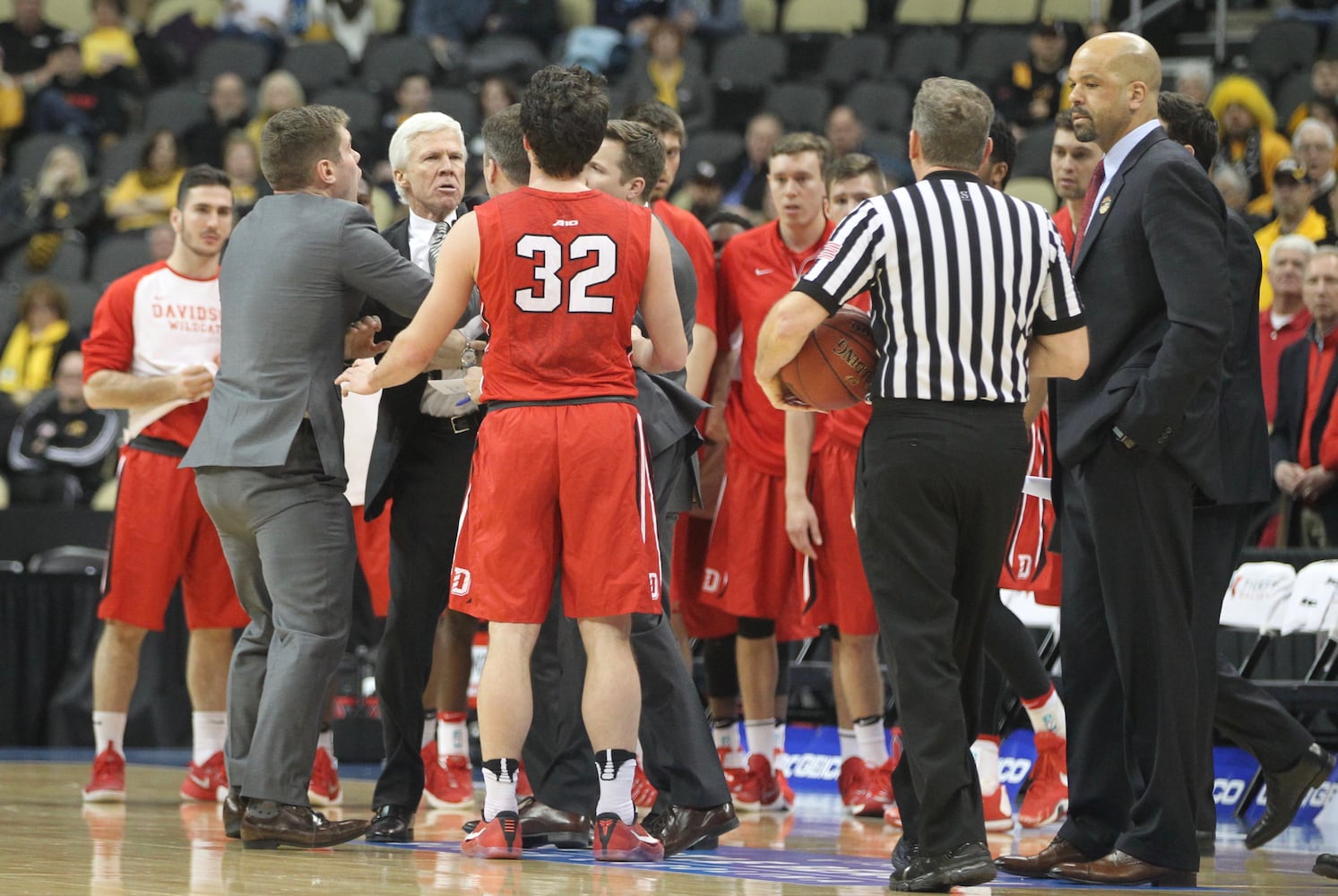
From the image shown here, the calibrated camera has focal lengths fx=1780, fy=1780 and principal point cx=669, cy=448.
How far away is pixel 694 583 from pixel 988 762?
136 cm

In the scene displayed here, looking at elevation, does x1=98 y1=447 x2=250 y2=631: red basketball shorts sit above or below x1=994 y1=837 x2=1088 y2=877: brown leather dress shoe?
above

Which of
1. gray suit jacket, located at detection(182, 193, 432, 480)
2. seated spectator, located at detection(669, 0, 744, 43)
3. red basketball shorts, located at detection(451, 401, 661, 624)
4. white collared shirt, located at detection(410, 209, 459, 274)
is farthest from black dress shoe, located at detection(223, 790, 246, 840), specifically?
seated spectator, located at detection(669, 0, 744, 43)

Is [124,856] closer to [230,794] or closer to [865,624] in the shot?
[230,794]

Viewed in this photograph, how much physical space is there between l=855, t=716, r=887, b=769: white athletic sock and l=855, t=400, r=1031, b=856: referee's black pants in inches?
88.1

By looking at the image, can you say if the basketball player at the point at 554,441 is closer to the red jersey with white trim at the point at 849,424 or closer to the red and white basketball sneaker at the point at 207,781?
the red jersey with white trim at the point at 849,424

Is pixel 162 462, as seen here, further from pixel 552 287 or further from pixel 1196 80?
pixel 1196 80

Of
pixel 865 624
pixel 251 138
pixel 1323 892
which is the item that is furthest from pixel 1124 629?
pixel 251 138

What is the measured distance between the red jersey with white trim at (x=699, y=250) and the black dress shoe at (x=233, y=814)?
2.36m

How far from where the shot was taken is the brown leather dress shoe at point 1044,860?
4543mm

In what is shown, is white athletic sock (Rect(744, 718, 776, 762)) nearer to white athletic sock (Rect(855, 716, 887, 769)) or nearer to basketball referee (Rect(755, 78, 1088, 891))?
white athletic sock (Rect(855, 716, 887, 769))

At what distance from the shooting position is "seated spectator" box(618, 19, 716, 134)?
13.7 m

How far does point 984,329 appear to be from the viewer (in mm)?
4164

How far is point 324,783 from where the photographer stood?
647 centimetres

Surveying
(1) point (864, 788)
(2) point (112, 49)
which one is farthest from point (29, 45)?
(1) point (864, 788)
